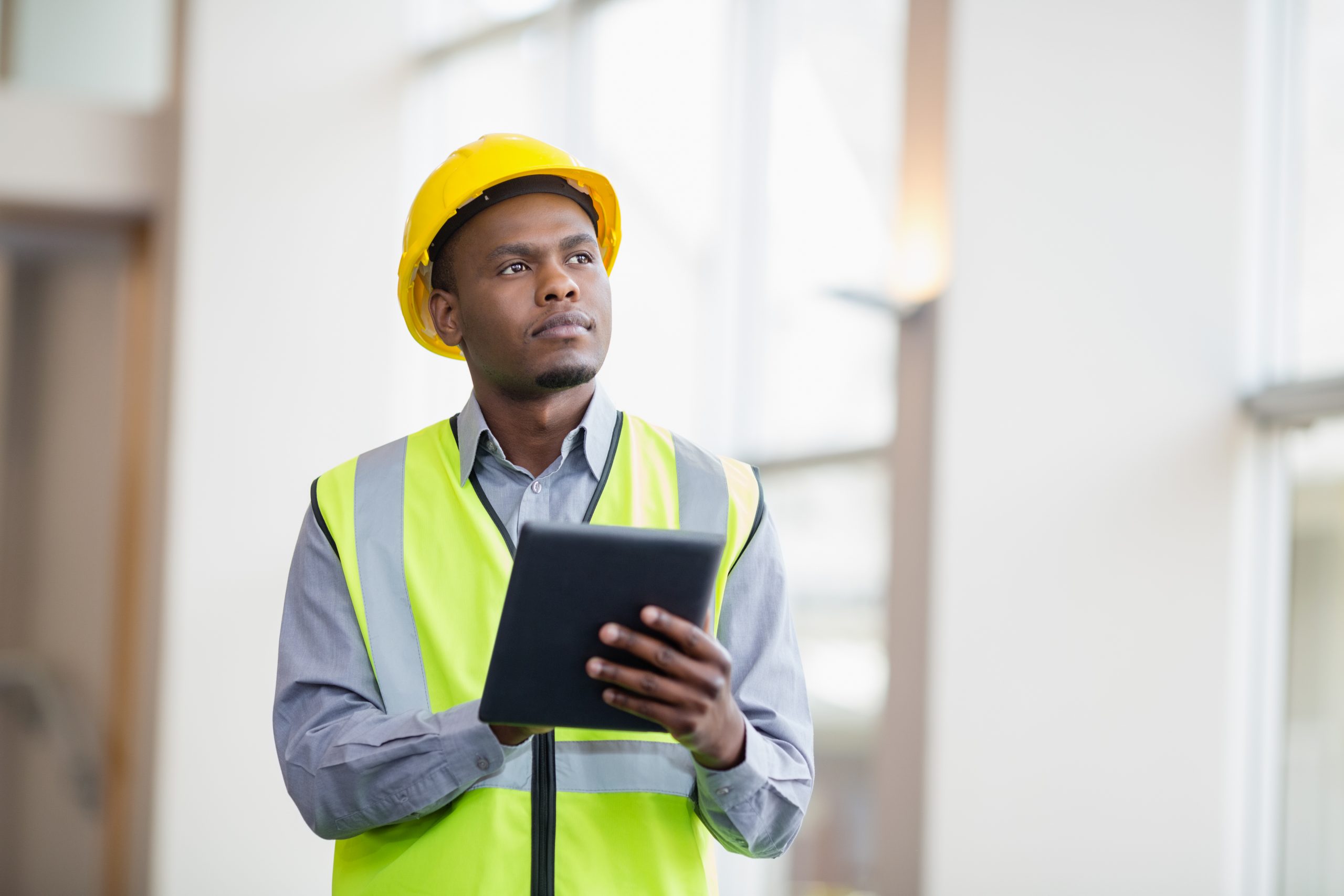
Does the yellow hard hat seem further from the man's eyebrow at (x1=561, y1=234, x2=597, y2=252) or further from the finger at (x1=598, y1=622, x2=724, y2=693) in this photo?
the finger at (x1=598, y1=622, x2=724, y2=693)

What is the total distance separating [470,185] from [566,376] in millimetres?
247

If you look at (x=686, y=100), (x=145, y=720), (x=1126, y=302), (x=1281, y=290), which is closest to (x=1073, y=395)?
(x=1126, y=302)

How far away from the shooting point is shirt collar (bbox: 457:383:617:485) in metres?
1.63

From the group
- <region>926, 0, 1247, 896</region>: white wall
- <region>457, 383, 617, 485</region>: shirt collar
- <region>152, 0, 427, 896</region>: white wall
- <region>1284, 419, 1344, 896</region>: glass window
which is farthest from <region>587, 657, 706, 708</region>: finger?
<region>152, 0, 427, 896</region>: white wall

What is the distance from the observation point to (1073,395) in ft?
12.2

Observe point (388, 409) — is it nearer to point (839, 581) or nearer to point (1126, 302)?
point (839, 581)

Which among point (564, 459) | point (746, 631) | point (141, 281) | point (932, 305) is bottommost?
point (746, 631)

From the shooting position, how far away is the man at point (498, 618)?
146 cm

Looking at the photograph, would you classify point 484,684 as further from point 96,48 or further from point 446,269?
point 96,48

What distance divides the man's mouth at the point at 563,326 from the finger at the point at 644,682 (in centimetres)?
42

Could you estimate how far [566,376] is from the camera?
159 centimetres

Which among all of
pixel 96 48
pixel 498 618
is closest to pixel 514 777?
pixel 498 618

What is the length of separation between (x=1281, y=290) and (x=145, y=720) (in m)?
4.23

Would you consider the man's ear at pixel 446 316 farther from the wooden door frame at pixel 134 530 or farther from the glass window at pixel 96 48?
the glass window at pixel 96 48
